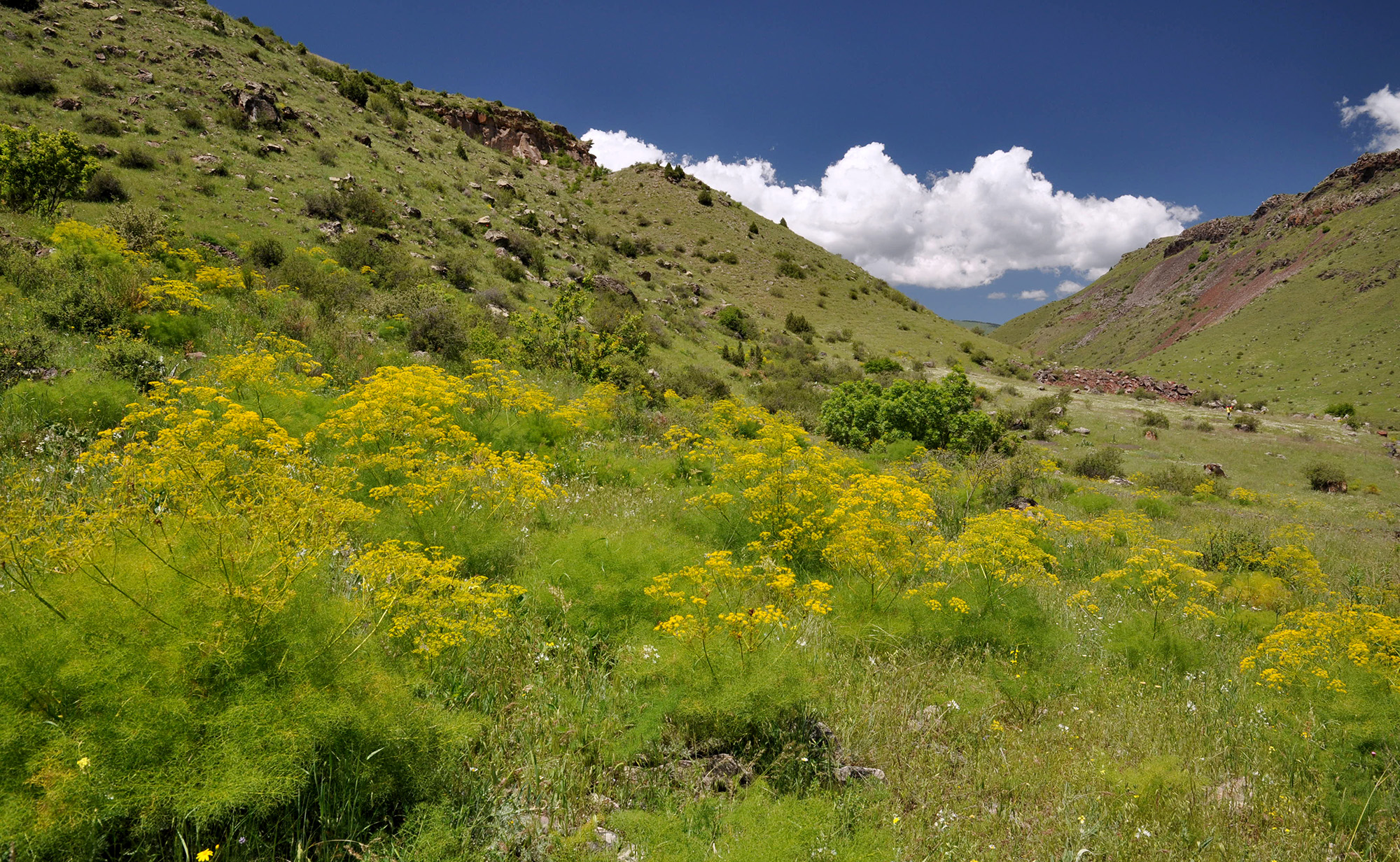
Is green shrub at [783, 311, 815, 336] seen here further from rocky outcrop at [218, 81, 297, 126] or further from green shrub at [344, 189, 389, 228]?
→ rocky outcrop at [218, 81, 297, 126]

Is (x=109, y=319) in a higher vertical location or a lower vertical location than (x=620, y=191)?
lower

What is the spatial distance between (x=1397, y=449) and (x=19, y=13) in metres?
53.7

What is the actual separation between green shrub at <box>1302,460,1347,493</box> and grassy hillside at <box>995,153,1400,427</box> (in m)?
19.9

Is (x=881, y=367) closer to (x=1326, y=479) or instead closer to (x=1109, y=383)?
(x=1326, y=479)

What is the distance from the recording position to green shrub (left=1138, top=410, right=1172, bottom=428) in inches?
899

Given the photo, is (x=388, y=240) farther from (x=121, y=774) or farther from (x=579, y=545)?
(x=121, y=774)

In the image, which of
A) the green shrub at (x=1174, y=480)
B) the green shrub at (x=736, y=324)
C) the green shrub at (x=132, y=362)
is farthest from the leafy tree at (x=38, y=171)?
the green shrub at (x=1174, y=480)

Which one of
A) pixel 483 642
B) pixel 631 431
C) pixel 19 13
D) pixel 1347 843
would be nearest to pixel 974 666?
pixel 1347 843

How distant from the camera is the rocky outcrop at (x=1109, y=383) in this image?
106 ft

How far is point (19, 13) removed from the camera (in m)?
18.5

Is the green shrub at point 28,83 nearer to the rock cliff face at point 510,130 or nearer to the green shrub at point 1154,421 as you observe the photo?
the rock cliff face at point 510,130

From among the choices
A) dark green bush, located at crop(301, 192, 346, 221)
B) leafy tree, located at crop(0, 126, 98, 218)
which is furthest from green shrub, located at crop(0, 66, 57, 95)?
dark green bush, located at crop(301, 192, 346, 221)

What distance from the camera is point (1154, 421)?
75.5 ft

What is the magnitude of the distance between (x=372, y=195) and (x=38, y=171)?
351 inches
